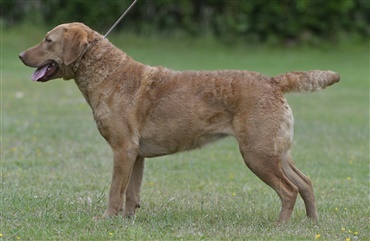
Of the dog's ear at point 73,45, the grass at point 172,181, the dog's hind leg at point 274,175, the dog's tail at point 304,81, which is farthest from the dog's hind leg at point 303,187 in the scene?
the dog's ear at point 73,45

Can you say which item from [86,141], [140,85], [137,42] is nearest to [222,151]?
[86,141]

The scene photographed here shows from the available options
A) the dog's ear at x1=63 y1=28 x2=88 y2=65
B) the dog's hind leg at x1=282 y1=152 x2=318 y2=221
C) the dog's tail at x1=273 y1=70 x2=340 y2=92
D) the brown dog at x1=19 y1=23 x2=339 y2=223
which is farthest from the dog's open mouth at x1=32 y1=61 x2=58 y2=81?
the dog's hind leg at x1=282 y1=152 x2=318 y2=221

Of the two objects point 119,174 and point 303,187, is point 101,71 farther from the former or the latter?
point 303,187

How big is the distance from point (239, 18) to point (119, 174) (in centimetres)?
2391

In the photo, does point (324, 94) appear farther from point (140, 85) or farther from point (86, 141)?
point (140, 85)

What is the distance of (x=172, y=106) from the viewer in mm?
7863

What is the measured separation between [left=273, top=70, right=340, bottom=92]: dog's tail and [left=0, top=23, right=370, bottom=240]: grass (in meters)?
1.30

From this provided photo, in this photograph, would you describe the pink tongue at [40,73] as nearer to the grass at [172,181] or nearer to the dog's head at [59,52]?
the dog's head at [59,52]

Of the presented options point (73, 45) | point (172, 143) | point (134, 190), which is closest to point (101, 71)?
point (73, 45)

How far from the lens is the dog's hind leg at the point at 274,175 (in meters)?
7.64

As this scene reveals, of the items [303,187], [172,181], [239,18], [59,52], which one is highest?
[59,52]

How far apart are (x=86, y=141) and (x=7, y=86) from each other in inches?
321

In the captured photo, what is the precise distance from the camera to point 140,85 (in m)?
7.95

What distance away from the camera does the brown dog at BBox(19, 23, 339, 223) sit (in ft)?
25.1
